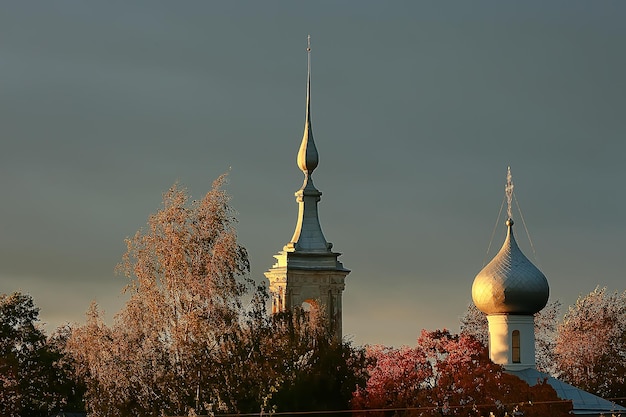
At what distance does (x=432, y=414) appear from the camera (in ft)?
189

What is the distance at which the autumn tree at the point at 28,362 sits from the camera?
63.9m

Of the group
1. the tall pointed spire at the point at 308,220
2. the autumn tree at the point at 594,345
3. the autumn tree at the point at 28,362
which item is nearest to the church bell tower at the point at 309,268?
the tall pointed spire at the point at 308,220

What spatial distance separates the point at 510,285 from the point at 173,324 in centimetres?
1924

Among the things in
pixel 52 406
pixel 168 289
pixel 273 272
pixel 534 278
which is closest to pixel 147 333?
pixel 168 289

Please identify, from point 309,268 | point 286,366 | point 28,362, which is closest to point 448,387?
point 286,366

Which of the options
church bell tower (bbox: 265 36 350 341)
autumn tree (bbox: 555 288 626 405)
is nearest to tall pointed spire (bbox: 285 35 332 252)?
church bell tower (bbox: 265 36 350 341)

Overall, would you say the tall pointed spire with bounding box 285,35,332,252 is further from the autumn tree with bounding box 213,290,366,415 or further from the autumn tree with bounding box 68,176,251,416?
the autumn tree with bounding box 68,176,251,416

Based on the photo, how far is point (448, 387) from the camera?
5934 cm

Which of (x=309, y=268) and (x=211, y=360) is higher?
(x=309, y=268)

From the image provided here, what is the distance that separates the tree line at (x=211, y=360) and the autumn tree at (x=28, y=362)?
69 millimetres

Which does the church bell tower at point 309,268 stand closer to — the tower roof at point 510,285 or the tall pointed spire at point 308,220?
the tall pointed spire at point 308,220

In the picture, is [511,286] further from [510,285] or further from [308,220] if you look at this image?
[308,220]

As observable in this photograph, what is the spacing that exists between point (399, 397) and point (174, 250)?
12832 millimetres

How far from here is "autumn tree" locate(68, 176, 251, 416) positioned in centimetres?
5244
